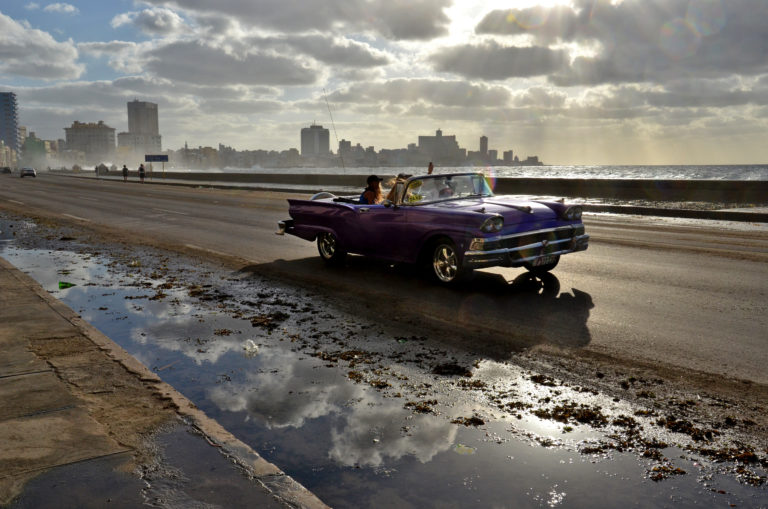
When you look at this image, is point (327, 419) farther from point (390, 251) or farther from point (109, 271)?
point (109, 271)

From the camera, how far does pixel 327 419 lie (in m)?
4.14

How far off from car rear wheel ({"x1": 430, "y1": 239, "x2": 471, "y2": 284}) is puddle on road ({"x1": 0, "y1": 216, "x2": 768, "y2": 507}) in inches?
67.5

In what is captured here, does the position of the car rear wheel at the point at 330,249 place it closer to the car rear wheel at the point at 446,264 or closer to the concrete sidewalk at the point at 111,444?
the car rear wheel at the point at 446,264

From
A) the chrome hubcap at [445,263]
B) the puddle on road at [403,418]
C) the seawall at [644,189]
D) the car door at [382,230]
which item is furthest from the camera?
the seawall at [644,189]

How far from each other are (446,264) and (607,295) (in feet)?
6.66

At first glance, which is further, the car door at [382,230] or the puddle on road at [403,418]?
the car door at [382,230]

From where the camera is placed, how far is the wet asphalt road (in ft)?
18.6

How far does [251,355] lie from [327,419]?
64.8 inches

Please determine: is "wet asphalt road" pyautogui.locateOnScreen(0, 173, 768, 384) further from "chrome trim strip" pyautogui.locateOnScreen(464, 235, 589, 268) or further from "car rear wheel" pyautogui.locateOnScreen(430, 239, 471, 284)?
"chrome trim strip" pyautogui.locateOnScreen(464, 235, 589, 268)

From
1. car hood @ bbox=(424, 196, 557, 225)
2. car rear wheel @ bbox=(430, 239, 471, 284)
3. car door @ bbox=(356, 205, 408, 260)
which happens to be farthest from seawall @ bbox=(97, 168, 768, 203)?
car rear wheel @ bbox=(430, 239, 471, 284)

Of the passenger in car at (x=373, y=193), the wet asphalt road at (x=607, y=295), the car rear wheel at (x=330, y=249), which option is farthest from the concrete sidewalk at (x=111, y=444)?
the passenger in car at (x=373, y=193)

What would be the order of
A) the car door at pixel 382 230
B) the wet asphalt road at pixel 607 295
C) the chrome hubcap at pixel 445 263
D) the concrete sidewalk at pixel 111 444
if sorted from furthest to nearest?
the car door at pixel 382 230 < the chrome hubcap at pixel 445 263 < the wet asphalt road at pixel 607 295 < the concrete sidewalk at pixel 111 444

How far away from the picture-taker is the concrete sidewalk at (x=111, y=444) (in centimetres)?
302

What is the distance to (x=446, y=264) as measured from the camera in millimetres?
8188
